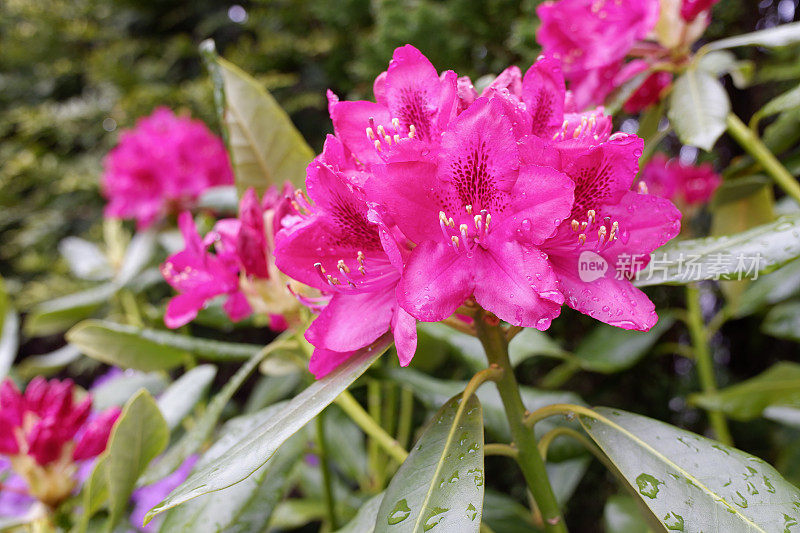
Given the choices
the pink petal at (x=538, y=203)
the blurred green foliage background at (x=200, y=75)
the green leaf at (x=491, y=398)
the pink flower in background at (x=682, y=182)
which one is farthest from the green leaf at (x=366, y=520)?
the pink flower in background at (x=682, y=182)

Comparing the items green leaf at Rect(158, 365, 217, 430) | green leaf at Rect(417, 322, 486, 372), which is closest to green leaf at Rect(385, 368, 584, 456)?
green leaf at Rect(417, 322, 486, 372)

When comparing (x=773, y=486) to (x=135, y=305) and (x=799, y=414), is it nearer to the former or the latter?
(x=799, y=414)

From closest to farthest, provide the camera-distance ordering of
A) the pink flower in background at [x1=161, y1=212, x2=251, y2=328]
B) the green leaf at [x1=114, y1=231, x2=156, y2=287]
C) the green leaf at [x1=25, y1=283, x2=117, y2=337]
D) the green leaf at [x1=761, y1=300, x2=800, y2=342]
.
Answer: the pink flower in background at [x1=161, y1=212, x2=251, y2=328]
the green leaf at [x1=761, y1=300, x2=800, y2=342]
the green leaf at [x1=25, y1=283, x2=117, y2=337]
the green leaf at [x1=114, y1=231, x2=156, y2=287]

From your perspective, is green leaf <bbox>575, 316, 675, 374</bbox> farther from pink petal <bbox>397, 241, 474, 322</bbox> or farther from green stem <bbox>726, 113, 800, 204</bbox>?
pink petal <bbox>397, 241, 474, 322</bbox>

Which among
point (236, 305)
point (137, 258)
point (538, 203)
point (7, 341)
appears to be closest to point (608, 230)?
point (538, 203)

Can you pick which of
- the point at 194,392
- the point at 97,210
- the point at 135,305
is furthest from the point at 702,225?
the point at 97,210

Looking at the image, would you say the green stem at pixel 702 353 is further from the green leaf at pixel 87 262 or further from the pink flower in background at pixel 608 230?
the green leaf at pixel 87 262

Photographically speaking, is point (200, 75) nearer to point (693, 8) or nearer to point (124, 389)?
point (124, 389)
